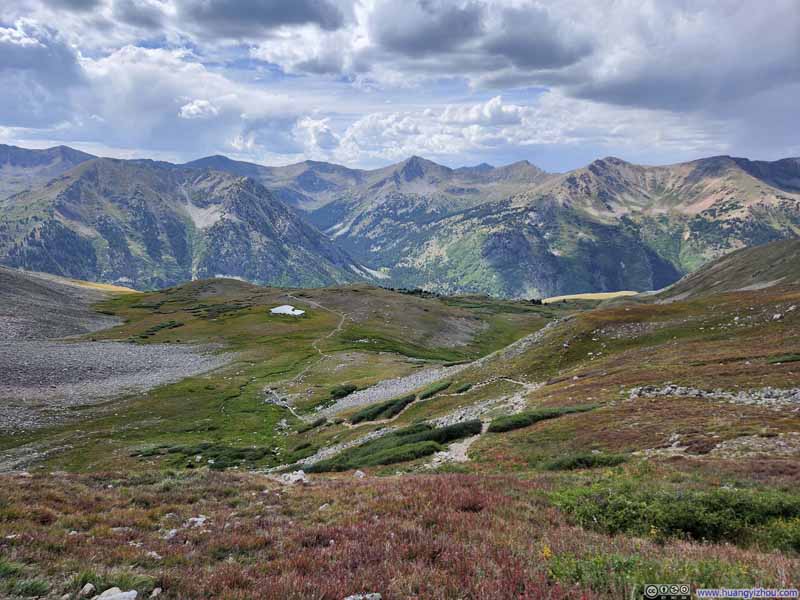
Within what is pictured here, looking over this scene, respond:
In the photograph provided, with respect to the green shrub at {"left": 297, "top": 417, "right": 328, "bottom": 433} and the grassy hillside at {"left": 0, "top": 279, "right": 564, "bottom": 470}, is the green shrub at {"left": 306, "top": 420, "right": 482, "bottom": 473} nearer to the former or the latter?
the grassy hillside at {"left": 0, "top": 279, "right": 564, "bottom": 470}

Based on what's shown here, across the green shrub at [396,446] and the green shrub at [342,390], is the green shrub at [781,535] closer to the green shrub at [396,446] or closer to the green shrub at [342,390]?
the green shrub at [396,446]

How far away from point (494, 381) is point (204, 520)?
38.5m

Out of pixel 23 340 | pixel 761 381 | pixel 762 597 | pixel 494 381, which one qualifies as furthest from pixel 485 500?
pixel 23 340

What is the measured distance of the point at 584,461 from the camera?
20672 mm

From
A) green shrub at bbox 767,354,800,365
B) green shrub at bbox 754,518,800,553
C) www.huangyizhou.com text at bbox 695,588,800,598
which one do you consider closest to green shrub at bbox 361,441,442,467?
green shrub at bbox 754,518,800,553

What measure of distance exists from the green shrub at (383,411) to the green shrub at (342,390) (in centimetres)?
1674

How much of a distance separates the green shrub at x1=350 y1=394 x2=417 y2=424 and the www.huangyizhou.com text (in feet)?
137

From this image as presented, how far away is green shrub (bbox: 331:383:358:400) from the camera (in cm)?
6779

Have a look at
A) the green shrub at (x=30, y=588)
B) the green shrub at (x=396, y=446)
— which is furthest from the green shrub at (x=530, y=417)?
the green shrub at (x=30, y=588)

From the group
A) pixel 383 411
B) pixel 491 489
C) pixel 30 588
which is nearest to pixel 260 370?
pixel 383 411

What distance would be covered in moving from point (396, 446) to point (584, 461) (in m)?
14.6

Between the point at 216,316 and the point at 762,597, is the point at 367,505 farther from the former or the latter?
the point at 216,316

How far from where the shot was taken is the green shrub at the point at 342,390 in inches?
2669

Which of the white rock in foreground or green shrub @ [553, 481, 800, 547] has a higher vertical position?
the white rock in foreground
